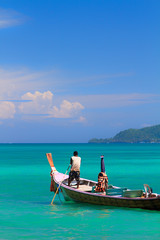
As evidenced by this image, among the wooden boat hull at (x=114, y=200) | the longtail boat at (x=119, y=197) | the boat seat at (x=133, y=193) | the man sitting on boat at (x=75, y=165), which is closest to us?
the wooden boat hull at (x=114, y=200)

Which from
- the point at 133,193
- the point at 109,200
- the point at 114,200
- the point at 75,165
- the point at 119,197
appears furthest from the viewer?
the point at 75,165

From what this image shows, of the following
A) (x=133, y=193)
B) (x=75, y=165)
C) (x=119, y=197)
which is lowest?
(x=119, y=197)

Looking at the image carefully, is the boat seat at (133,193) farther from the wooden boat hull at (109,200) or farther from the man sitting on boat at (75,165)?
the man sitting on boat at (75,165)

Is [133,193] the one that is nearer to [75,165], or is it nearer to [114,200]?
[114,200]

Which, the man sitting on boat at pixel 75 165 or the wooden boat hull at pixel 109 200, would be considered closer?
the wooden boat hull at pixel 109 200

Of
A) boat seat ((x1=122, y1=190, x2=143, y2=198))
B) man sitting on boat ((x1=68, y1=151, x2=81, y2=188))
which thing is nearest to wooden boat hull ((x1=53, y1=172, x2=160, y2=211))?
boat seat ((x1=122, y1=190, x2=143, y2=198))

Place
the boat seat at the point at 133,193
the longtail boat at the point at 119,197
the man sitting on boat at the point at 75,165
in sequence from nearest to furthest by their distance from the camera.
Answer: the longtail boat at the point at 119,197 < the boat seat at the point at 133,193 < the man sitting on boat at the point at 75,165

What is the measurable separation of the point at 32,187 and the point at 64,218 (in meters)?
13.8

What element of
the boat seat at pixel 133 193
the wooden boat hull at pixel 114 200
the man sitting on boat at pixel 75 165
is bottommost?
the wooden boat hull at pixel 114 200

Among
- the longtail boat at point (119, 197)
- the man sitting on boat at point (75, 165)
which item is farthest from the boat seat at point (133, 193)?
the man sitting on boat at point (75, 165)

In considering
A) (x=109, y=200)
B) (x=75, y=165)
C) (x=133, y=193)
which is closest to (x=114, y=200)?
(x=109, y=200)

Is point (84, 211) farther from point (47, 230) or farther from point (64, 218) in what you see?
point (47, 230)

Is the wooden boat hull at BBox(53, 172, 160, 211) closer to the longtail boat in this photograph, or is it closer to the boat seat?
the longtail boat

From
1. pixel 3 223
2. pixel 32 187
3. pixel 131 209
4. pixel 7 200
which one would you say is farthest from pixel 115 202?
pixel 32 187
